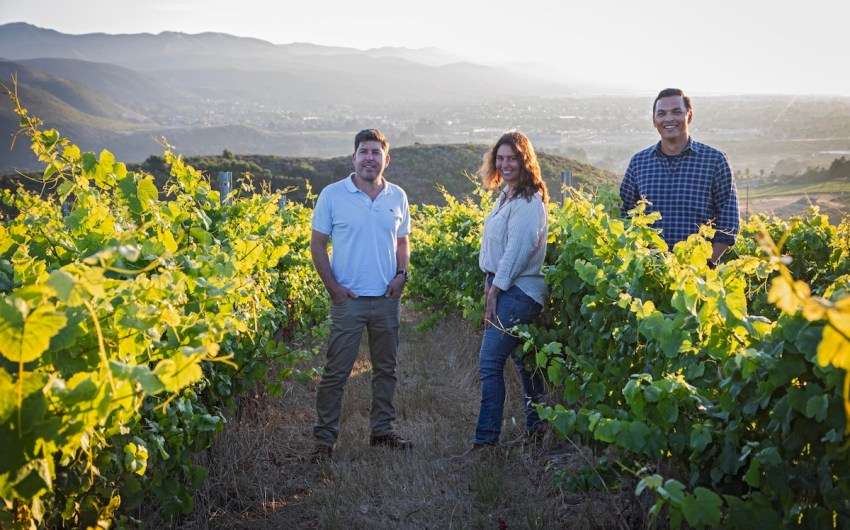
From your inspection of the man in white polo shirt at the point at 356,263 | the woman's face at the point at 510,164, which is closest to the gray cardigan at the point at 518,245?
the woman's face at the point at 510,164

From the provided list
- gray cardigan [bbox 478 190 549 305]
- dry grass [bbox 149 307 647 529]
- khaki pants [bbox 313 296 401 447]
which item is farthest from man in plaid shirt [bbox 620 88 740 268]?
khaki pants [bbox 313 296 401 447]

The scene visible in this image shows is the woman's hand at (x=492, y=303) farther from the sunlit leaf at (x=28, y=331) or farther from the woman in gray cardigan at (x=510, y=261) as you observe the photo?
the sunlit leaf at (x=28, y=331)

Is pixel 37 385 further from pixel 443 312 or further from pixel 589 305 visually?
pixel 443 312

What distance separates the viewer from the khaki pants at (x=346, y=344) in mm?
4625

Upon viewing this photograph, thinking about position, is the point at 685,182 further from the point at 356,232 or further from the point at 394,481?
the point at 394,481

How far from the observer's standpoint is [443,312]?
30.5 ft

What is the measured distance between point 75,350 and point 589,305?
89.0 inches

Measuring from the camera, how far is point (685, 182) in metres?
4.64

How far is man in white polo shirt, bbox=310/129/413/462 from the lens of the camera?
179 inches

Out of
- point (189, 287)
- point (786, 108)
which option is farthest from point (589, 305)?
point (786, 108)

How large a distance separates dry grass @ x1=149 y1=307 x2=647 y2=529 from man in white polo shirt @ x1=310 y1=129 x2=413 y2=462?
0.36 metres

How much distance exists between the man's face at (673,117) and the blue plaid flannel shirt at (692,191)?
13cm

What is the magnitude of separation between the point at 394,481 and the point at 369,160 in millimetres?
1984

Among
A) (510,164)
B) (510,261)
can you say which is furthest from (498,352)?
(510,164)
